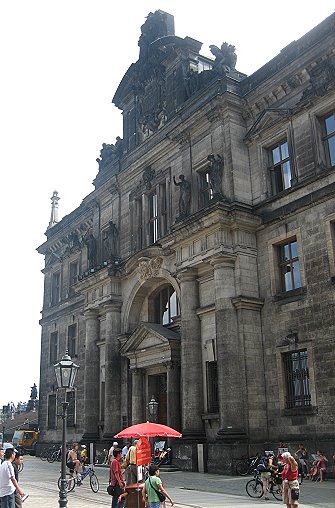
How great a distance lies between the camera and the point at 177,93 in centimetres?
3319

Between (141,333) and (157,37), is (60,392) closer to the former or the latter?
(141,333)

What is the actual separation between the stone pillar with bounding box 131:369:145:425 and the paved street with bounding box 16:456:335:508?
590 centimetres

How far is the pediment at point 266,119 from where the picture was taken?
2683cm

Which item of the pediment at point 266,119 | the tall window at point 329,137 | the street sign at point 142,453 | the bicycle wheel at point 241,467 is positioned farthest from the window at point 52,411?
the street sign at point 142,453

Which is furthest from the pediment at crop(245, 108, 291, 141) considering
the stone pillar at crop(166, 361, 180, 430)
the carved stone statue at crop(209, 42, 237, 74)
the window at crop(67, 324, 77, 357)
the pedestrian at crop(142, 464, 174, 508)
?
the window at crop(67, 324, 77, 357)

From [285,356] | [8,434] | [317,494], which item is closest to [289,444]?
[285,356]

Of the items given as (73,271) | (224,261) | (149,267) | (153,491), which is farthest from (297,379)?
(73,271)

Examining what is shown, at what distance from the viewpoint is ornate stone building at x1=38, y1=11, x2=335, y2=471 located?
79.3ft

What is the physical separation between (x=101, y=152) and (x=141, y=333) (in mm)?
14946

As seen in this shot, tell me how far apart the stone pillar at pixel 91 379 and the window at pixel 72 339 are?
6.51 metres

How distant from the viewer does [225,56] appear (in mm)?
30953

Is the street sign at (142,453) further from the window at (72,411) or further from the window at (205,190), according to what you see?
the window at (72,411)

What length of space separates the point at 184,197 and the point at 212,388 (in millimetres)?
9360

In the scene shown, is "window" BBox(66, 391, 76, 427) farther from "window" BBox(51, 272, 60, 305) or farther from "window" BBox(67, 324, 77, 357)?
"window" BBox(51, 272, 60, 305)
